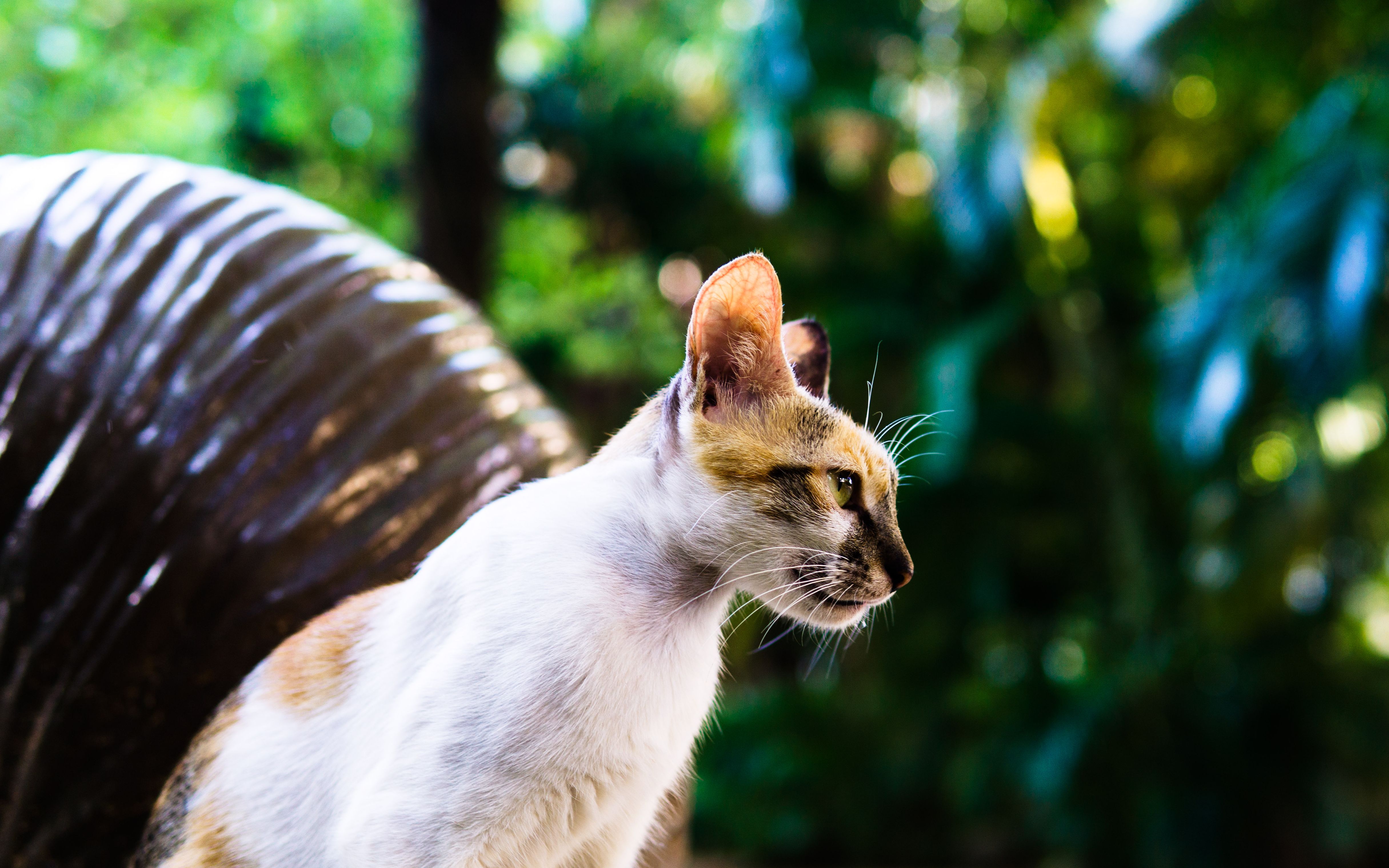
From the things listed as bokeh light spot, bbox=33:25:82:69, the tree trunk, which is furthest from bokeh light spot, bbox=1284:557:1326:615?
bokeh light spot, bbox=33:25:82:69

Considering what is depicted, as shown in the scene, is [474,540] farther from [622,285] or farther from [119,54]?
[119,54]

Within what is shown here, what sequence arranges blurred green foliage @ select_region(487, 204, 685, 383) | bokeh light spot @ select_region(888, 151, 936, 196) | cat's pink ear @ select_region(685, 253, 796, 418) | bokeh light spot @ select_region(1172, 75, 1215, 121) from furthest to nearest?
bokeh light spot @ select_region(888, 151, 936, 196) < bokeh light spot @ select_region(1172, 75, 1215, 121) < blurred green foliage @ select_region(487, 204, 685, 383) < cat's pink ear @ select_region(685, 253, 796, 418)

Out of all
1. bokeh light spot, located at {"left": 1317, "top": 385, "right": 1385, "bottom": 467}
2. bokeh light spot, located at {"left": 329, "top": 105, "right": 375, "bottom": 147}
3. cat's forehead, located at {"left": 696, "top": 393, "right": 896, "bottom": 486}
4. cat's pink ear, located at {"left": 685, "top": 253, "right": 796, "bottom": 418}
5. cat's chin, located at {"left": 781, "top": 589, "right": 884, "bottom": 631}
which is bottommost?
bokeh light spot, located at {"left": 1317, "top": 385, "right": 1385, "bottom": 467}

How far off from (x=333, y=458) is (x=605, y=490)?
1.39 ft

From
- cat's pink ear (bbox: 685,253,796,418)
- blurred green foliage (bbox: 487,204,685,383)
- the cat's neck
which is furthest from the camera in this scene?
blurred green foliage (bbox: 487,204,685,383)

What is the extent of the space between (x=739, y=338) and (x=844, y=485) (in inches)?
6.0

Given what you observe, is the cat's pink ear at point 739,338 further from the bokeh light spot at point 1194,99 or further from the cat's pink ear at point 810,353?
the bokeh light spot at point 1194,99

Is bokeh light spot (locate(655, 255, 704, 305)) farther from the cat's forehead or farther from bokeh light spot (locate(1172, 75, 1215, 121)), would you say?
the cat's forehead

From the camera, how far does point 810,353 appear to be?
3.24 ft

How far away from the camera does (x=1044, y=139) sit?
5625 millimetres

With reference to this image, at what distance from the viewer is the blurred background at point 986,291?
4316mm

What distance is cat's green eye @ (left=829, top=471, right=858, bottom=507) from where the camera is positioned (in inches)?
33.9

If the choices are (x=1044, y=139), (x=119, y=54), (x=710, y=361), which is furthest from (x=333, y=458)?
(x=119, y=54)

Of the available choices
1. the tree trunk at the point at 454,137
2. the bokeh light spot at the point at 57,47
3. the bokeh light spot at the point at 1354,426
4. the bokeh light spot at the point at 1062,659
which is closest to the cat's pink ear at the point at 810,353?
the tree trunk at the point at 454,137
